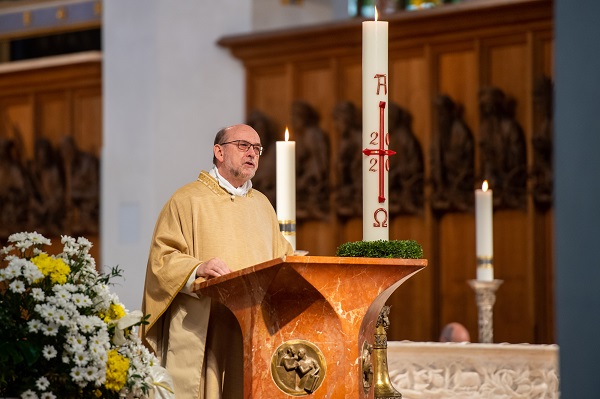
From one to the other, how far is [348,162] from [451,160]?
111cm

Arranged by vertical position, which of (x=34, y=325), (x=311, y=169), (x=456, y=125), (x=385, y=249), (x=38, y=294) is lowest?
(x=34, y=325)

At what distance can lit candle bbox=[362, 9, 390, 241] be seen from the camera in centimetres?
459

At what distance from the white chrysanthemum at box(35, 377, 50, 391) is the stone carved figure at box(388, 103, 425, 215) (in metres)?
7.36

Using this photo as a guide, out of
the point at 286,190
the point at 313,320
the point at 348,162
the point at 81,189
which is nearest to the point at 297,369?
the point at 313,320

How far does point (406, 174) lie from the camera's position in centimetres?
1095

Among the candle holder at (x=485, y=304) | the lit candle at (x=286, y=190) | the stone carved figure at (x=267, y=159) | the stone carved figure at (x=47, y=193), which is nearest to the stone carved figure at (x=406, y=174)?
the stone carved figure at (x=267, y=159)

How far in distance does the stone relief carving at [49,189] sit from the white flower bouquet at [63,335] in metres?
8.92

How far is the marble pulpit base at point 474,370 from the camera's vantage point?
20.0ft

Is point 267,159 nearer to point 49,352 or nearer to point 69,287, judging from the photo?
point 69,287

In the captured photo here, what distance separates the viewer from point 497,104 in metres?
10.6

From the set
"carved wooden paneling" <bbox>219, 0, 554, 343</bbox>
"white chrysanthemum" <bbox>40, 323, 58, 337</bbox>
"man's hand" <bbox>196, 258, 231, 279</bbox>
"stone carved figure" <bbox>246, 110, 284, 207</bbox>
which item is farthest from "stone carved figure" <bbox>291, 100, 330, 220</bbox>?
"white chrysanthemum" <bbox>40, 323, 58, 337</bbox>

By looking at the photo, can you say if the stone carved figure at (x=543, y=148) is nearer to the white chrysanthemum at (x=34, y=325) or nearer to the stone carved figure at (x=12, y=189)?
the stone carved figure at (x=12, y=189)

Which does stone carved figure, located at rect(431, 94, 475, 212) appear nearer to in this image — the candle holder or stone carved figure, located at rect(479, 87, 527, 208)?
stone carved figure, located at rect(479, 87, 527, 208)

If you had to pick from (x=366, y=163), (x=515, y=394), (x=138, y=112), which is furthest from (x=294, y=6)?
(x=366, y=163)
